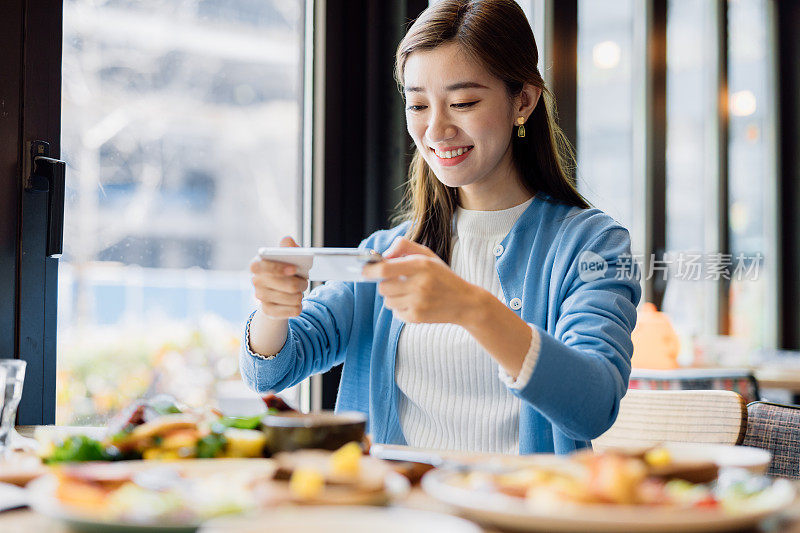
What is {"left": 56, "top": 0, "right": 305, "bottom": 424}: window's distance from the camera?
1.83 metres

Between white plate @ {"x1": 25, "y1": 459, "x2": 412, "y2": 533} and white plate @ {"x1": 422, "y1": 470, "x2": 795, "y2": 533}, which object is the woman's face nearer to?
white plate @ {"x1": 25, "y1": 459, "x2": 412, "y2": 533}

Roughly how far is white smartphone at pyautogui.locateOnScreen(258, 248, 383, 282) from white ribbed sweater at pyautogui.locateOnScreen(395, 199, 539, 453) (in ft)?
1.20

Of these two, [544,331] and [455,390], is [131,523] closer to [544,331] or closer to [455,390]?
[544,331]

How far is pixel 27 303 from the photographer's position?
1619 mm

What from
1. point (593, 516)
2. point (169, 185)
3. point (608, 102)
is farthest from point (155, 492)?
point (608, 102)

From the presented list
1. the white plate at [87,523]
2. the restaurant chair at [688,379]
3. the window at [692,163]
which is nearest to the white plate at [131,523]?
the white plate at [87,523]

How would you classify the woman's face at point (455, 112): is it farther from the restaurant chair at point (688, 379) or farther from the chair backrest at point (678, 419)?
the restaurant chair at point (688, 379)

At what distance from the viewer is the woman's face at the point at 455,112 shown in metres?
1.56

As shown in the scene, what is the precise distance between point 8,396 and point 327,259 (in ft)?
1.48

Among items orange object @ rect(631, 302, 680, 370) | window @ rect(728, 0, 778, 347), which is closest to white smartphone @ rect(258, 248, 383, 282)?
orange object @ rect(631, 302, 680, 370)

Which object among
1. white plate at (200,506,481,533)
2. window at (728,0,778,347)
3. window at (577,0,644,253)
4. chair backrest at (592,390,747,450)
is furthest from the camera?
window at (728,0,778,347)

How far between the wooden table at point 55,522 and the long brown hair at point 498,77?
98cm

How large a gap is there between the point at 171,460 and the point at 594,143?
3.29m

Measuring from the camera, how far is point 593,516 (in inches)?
25.2
